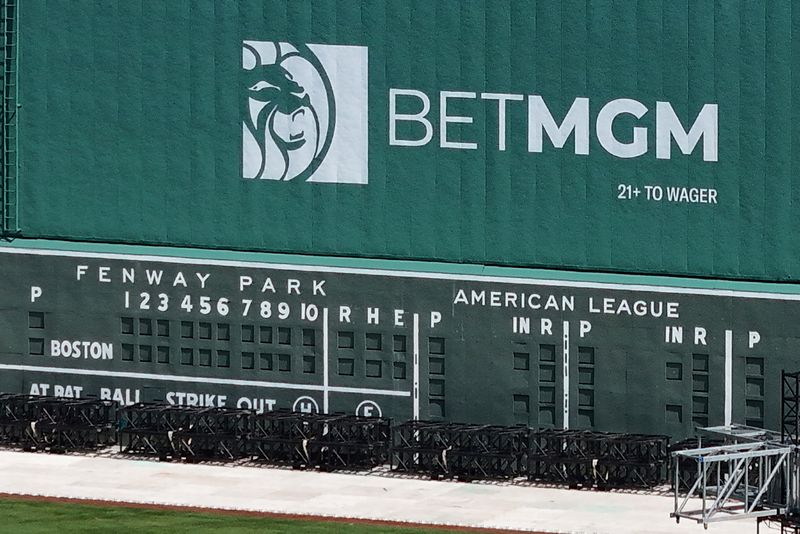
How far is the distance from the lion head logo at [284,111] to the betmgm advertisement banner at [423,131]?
46 millimetres

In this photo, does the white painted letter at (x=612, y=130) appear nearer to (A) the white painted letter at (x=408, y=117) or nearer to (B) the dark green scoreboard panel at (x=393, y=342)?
(B) the dark green scoreboard panel at (x=393, y=342)

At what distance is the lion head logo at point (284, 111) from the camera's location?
57.5 metres

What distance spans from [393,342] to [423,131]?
16.0 feet

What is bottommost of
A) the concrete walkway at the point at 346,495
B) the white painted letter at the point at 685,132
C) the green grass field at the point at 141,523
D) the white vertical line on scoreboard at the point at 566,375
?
the green grass field at the point at 141,523

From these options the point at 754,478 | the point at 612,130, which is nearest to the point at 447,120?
the point at 612,130

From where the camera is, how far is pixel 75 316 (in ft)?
195

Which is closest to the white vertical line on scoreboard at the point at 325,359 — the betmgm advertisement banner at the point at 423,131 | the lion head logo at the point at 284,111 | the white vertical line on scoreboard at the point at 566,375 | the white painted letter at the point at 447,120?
the betmgm advertisement banner at the point at 423,131

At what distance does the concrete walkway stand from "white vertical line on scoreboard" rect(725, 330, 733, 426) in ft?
7.65

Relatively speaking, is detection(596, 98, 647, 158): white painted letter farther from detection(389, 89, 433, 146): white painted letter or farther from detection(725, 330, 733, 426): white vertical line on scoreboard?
detection(725, 330, 733, 426): white vertical line on scoreboard

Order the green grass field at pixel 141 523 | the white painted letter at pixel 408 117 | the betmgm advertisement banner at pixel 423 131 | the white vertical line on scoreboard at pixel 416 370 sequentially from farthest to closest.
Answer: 1. the white vertical line on scoreboard at pixel 416 370
2. the white painted letter at pixel 408 117
3. the betmgm advertisement banner at pixel 423 131
4. the green grass field at pixel 141 523

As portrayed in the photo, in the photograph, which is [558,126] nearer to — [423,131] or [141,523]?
[423,131]

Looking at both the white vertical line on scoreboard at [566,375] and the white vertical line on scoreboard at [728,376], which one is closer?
the white vertical line on scoreboard at [728,376]

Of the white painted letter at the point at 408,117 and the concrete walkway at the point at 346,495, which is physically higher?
the white painted letter at the point at 408,117

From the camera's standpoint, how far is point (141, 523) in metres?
51.5
